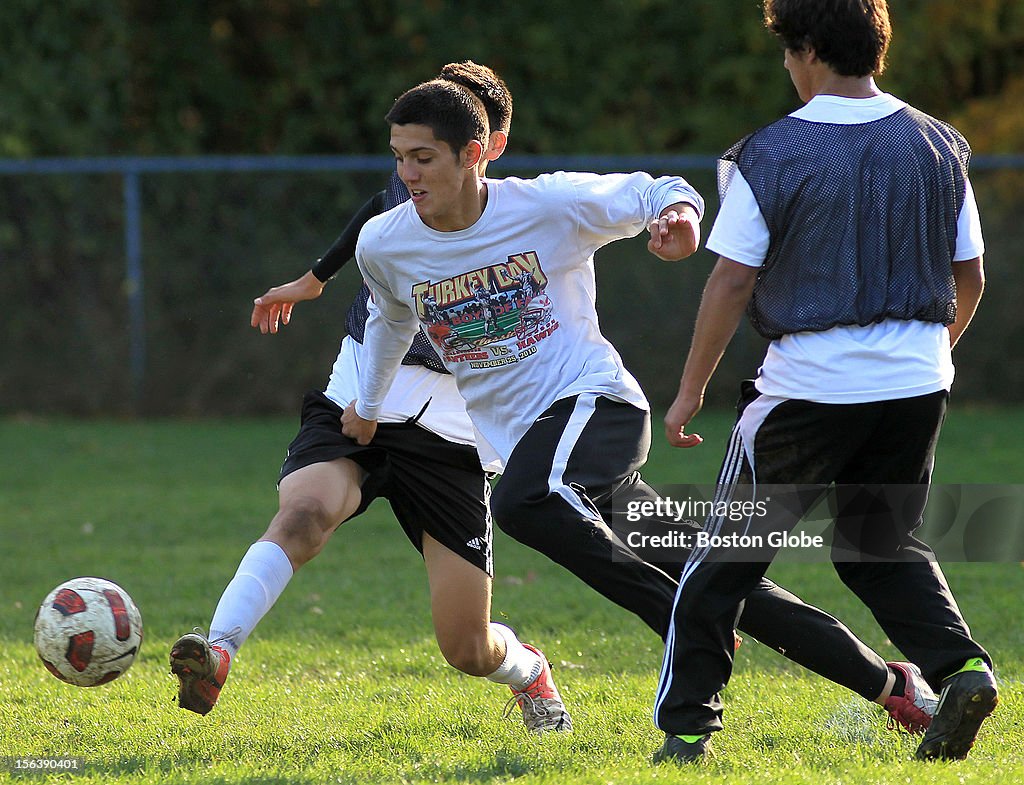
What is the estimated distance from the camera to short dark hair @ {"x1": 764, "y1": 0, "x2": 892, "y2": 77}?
3391mm

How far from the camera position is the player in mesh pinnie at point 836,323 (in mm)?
3396

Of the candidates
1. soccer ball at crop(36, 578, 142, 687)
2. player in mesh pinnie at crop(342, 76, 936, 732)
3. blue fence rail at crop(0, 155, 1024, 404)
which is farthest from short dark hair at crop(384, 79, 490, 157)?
blue fence rail at crop(0, 155, 1024, 404)

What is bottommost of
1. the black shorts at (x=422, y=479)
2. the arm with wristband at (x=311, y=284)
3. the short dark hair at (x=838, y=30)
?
the black shorts at (x=422, y=479)

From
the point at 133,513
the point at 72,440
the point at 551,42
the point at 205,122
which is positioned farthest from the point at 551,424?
the point at 205,122

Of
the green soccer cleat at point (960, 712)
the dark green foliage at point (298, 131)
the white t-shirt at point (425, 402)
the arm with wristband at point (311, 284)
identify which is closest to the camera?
the green soccer cleat at point (960, 712)

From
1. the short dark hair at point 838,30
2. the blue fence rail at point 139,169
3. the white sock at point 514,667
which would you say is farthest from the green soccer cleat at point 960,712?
the blue fence rail at point 139,169

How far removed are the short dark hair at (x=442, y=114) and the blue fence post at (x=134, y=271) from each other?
26.9 feet

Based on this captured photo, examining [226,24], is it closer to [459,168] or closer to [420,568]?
[420,568]

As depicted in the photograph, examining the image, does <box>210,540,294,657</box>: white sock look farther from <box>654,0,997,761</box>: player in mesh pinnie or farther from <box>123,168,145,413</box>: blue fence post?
<box>123,168,145,413</box>: blue fence post

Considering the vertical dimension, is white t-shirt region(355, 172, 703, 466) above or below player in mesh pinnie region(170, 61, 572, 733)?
above

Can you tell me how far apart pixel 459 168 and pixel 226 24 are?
33.9 ft

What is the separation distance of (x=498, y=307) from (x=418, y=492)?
719 millimetres

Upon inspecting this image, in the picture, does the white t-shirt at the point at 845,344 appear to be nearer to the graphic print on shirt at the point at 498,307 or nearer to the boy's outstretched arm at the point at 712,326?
the boy's outstretched arm at the point at 712,326

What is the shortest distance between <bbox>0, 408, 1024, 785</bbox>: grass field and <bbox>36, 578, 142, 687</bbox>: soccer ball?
22 cm
